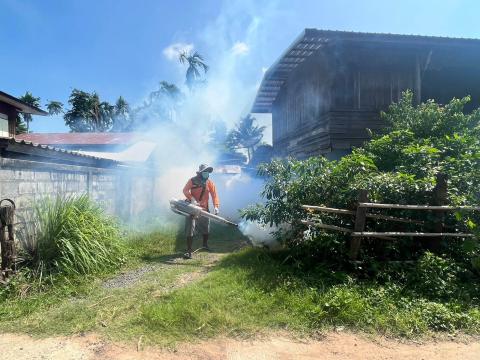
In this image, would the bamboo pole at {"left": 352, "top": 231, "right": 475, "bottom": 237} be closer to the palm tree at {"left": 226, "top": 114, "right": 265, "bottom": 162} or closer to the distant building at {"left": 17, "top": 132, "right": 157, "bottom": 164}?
the distant building at {"left": 17, "top": 132, "right": 157, "bottom": 164}

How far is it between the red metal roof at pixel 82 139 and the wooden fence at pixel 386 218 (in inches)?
849

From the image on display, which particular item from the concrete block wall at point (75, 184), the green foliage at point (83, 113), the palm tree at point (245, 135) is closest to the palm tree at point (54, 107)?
the green foliage at point (83, 113)

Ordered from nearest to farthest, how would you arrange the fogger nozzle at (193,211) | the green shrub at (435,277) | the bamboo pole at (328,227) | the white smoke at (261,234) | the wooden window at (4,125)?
the green shrub at (435,277) < the bamboo pole at (328,227) < the white smoke at (261,234) < the fogger nozzle at (193,211) < the wooden window at (4,125)

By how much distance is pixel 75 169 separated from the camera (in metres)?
7.57

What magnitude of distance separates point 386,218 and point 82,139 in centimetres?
2450

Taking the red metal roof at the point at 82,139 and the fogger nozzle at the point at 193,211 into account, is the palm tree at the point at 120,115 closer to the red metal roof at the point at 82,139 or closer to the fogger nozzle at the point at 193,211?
the red metal roof at the point at 82,139

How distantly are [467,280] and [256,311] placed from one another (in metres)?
3.01

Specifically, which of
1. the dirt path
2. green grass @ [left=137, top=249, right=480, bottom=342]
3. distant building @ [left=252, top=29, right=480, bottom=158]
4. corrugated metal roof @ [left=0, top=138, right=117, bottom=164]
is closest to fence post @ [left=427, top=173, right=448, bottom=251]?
green grass @ [left=137, top=249, right=480, bottom=342]

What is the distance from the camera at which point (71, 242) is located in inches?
204

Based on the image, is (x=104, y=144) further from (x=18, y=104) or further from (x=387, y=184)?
(x=387, y=184)

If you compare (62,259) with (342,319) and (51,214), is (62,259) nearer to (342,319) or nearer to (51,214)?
(51,214)

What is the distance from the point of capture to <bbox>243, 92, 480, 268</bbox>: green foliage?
512 cm

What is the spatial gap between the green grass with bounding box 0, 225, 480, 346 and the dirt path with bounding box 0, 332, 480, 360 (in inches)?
6.3

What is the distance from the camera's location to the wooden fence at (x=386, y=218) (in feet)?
15.7
